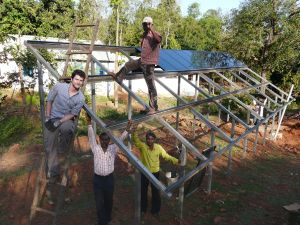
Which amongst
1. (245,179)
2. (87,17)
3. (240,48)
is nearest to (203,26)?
(87,17)

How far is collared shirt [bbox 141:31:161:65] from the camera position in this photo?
596cm

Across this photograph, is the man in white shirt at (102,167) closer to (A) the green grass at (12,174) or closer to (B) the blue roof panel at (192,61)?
(A) the green grass at (12,174)

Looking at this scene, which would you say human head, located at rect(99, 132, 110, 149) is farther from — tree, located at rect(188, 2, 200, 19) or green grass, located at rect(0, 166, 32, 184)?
tree, located at rect(188, 2, 200, 19)

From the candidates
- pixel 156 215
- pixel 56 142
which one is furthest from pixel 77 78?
pixel 156 215

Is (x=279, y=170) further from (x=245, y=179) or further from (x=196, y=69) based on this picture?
(x=196, y=69)

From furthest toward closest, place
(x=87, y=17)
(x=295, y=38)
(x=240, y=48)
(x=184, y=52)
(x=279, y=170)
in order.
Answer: (x=87, y=17)
(x=240, y=48)
(x=295, y=38)
(x=184, y=52)
(x=279, y=170)

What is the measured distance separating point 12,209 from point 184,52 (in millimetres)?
8450

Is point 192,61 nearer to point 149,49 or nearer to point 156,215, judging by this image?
point 149,49

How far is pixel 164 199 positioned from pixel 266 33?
12.6m

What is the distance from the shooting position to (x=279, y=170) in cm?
1022

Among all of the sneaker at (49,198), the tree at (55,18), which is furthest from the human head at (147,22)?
the tree at (55,18)

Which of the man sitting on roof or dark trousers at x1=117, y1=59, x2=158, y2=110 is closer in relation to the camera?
the man sitting on roof

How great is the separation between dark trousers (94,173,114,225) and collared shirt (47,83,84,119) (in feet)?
3.99

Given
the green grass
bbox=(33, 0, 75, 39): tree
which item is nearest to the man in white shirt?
the green grass
